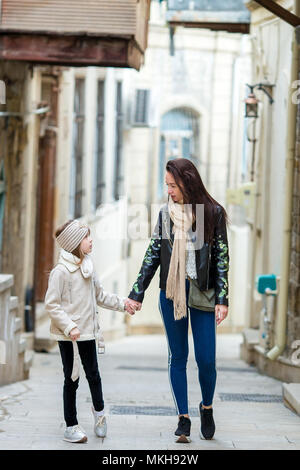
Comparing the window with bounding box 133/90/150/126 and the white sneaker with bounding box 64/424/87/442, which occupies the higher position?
the window with bounding box 133/90/150/126

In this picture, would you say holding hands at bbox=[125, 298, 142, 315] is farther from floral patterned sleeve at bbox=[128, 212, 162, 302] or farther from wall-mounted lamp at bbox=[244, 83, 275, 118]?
wall-mounted lamp at bbox=[244, 83, 275, 118]

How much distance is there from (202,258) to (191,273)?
0.11 m

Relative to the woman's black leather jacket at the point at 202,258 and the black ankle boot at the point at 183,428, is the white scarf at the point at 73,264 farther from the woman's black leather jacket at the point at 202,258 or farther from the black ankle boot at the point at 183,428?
the black ankle boot at the point at 183,428

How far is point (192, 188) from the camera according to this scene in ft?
21.0

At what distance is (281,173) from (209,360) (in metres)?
6.38

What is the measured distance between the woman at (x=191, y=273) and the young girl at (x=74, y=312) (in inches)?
17.8

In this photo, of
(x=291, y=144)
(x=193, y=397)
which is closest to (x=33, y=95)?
(x=291, y=144)

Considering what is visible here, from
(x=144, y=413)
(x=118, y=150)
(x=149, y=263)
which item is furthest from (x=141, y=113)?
(x=149, y=263)

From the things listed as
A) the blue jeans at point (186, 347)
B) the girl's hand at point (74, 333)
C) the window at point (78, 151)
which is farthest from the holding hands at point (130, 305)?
the window at point (78, 151)

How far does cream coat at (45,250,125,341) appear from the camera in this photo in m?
6.23

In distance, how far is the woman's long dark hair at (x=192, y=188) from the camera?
21.0ft

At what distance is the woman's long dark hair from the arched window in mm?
19079

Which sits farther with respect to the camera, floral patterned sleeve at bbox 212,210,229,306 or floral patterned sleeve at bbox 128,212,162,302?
floral patterned sleeve at bbox 128,212,162,302

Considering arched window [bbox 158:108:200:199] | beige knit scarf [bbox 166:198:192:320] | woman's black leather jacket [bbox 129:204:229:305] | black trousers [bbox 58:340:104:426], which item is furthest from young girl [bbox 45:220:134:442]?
arched window [bbox 158:108:200:199]
